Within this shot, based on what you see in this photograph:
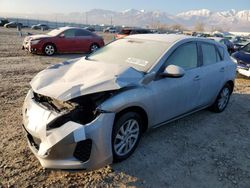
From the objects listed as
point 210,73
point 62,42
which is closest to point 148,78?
point 210,73

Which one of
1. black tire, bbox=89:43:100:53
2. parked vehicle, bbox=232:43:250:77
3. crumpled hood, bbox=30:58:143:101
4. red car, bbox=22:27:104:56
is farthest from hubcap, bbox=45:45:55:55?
crumpled hood, bbox=30:58:143:101

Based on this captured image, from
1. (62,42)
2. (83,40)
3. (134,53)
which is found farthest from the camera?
(83,40)

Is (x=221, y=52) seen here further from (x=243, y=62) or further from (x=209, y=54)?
(x=243, y=62)

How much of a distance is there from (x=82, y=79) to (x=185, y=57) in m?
1.91

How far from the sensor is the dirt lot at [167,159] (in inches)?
128

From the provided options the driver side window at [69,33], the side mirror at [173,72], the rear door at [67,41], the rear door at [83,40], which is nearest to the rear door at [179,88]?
the side mirror at [173,72]

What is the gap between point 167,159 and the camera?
12.6ft

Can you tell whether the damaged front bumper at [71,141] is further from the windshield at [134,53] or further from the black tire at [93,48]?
the black tire at [93,48]

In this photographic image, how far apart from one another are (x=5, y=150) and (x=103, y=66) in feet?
5.96

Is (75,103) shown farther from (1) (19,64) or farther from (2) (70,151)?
(1) (19,64)

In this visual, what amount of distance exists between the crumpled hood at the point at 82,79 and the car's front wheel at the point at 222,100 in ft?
8.71

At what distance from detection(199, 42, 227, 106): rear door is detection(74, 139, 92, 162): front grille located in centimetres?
265

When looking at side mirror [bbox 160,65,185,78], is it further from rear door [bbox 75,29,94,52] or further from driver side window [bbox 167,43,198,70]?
rear door [bbox 75,29,94,52]

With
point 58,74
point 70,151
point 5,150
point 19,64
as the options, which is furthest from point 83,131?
point 19,64
